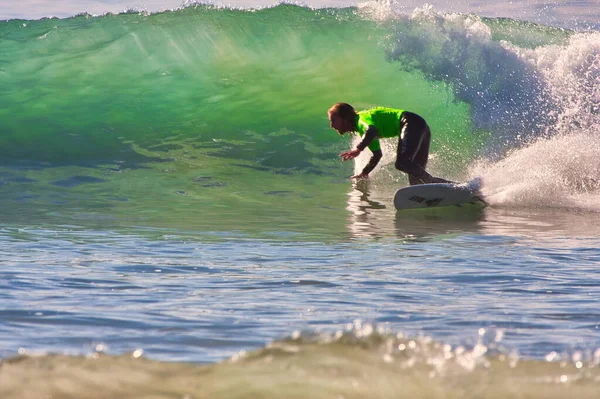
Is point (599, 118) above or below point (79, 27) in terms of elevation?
below

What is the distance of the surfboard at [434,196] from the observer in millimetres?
9281

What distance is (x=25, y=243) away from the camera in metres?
6.46

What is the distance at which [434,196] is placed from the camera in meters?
Answer: 9.35

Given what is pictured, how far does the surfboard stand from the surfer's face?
0.87m

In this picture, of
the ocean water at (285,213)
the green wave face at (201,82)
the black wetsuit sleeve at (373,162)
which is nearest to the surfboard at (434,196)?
the ocean water at (285,213)

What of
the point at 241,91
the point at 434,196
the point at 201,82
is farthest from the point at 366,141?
the point at 201,82

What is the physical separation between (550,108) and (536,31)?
5462mm

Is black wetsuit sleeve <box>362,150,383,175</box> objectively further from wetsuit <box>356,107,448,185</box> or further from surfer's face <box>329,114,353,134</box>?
surfer's face <box>329,114,353,134</box>

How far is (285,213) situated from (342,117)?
3.93 ft

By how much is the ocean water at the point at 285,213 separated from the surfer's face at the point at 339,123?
2.79ft

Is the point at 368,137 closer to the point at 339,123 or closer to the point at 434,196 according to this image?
the point at 339,123

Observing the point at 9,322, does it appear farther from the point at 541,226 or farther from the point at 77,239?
the point at 541,226

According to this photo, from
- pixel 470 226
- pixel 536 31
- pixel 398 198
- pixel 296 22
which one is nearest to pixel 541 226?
pixel 470 226

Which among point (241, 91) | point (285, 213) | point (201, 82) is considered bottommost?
point (285, 213)
